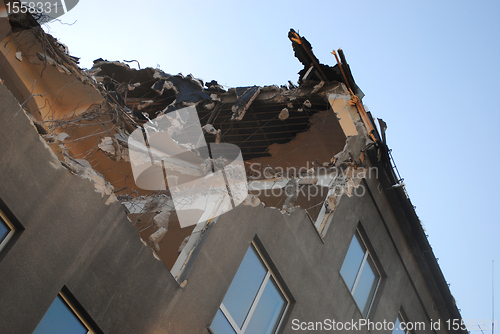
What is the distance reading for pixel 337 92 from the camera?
10312 mm

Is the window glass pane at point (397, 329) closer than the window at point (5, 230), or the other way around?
the window at point (5, 230)

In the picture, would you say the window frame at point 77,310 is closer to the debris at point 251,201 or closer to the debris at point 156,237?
the debris at point 156,237

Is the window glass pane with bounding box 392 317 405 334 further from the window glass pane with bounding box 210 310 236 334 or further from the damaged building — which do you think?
the window glass pane with bounding box 210 310 236 334

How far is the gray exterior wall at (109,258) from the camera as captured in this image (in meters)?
4.37

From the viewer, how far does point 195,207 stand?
23.6 ft

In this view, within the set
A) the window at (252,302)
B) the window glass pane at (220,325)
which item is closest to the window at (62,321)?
the window glass pane at (220,325)

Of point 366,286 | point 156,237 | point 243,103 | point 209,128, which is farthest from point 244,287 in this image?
point 243,103

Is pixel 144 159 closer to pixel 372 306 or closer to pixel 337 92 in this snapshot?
pixel 337 92

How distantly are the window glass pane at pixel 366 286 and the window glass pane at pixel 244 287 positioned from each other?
3.01m

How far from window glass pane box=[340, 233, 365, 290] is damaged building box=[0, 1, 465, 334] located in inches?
1.8

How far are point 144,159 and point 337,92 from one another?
5.01 m

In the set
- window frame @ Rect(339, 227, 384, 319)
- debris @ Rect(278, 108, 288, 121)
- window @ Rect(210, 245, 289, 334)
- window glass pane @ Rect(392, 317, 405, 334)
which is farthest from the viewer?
debris @ Rect(278, 108, 288, 121)

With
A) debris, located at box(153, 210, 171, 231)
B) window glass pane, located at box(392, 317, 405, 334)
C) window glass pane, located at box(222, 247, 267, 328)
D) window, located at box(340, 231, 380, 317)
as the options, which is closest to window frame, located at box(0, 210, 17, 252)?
debris, located at box(153, 210, 171, 231)

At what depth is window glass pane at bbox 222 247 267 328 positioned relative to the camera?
6684mm
